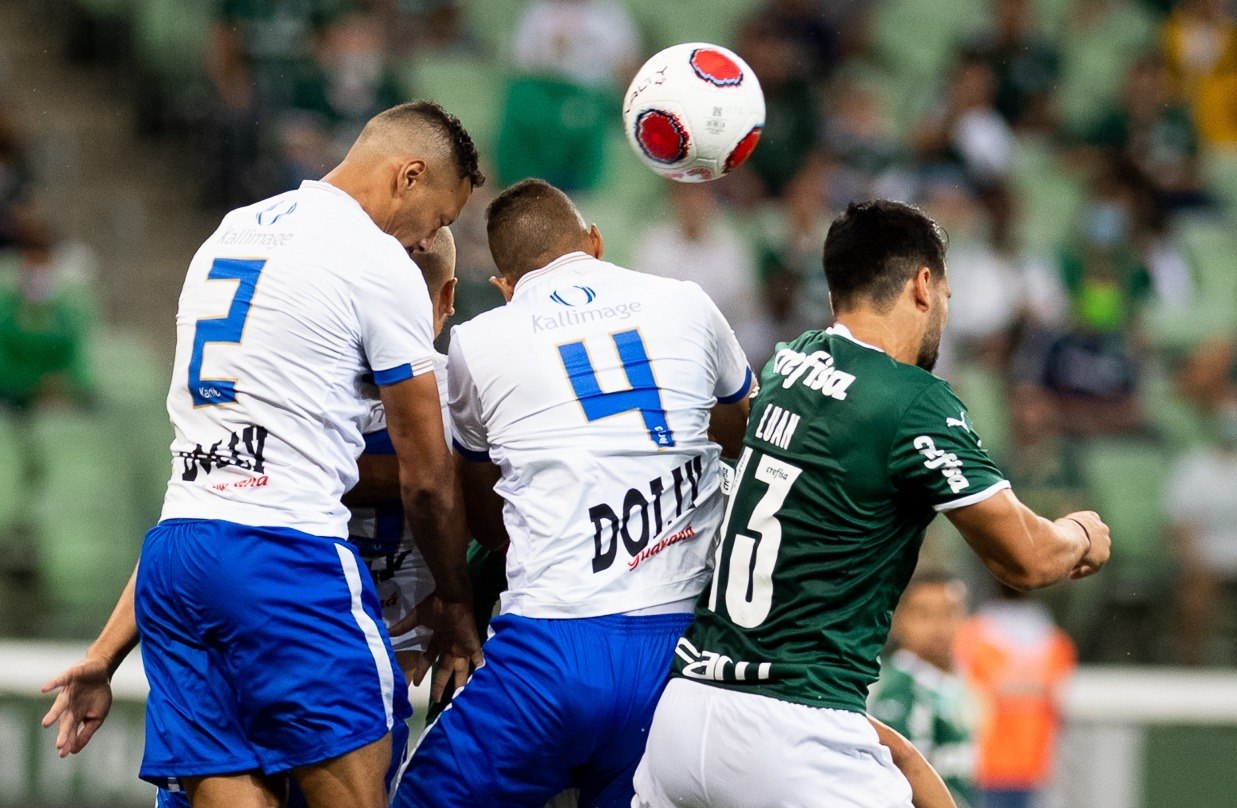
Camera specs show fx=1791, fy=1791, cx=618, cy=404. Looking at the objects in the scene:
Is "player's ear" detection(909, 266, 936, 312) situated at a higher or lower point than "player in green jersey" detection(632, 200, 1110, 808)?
higher

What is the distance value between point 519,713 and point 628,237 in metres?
6.91

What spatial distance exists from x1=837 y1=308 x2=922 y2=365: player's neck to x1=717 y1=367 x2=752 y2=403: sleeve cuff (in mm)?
529

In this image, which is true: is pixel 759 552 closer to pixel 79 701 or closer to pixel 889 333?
pixel 889 333

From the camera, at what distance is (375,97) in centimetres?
1130

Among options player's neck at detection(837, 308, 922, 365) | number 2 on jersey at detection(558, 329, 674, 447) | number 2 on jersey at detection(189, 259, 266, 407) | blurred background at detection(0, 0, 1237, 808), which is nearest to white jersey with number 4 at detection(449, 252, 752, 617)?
number 2 on jersey at detection(558, 329, 674, 447)

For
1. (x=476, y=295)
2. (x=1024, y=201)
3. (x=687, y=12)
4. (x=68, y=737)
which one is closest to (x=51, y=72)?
(x=687, y=12)

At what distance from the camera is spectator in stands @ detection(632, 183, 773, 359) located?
1034 centimetres

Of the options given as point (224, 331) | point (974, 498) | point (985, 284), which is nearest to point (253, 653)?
point (224, 331)

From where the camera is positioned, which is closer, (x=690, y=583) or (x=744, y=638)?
(x=744, y=638)

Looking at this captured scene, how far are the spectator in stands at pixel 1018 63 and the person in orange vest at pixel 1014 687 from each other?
4.28 meters

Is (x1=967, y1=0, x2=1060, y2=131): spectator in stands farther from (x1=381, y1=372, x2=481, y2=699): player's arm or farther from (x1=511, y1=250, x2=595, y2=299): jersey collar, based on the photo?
(x1=381, y1=372, x2=481, y2=699): player's arm

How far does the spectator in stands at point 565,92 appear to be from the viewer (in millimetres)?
11094

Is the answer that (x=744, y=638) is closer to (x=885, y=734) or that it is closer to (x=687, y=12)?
(x=885, y=734)

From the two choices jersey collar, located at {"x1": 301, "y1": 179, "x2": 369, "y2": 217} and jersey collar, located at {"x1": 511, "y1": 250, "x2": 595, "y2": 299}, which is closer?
jersey collar, located at {"x1": 301, "y1": 179, "x2": 369, "y2": 217}
